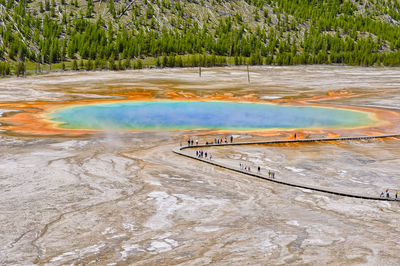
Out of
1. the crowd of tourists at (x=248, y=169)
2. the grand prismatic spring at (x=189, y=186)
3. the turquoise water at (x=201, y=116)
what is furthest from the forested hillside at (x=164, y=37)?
the crowd of tourists at (x=248, y=169)

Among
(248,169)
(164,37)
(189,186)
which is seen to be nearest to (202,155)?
(248,169)

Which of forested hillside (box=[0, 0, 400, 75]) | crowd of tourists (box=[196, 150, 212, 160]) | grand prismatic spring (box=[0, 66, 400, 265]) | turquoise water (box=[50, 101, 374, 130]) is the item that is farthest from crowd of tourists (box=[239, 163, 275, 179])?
forested hillside (box=[0, 0, 400, 75])

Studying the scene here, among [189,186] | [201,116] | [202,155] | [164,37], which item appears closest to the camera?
[189,186]

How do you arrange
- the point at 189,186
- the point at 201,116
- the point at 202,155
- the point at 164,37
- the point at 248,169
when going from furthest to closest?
the point at 164,37
the point at 201,116
the point at 202,155
the point at 248,169
the point at 189,186

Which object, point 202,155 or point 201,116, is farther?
point 201,116

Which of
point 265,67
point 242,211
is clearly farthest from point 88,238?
point 265,67

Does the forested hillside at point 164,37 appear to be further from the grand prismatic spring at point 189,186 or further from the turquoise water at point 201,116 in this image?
the grand prismatic spring at point 189,186

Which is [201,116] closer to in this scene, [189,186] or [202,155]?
[202,155]

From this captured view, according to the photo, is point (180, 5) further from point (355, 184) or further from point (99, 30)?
point (355, 184)

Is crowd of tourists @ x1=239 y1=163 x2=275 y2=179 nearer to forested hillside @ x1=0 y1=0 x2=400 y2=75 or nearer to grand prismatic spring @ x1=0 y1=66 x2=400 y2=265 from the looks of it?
grand prismatic spring @ x1=0 y1=66 x2=400 y2=265
